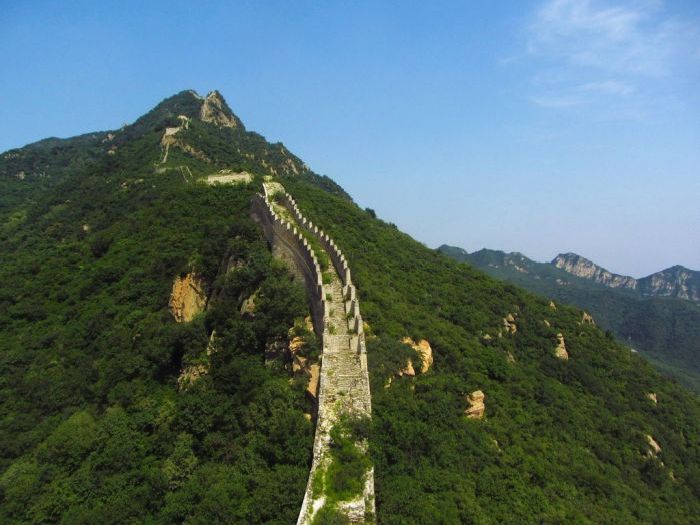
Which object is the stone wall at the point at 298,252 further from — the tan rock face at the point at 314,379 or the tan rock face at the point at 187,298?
the tan rock face at the point at 187,298

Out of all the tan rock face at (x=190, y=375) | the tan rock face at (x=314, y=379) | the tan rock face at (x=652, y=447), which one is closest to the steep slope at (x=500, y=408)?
the tan rock face at (x=652, y=447)

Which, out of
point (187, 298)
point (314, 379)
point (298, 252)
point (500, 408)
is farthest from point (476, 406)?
point (187, 298)

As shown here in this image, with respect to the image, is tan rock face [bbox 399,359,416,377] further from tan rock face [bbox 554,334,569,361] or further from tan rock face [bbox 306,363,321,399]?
tan rock face [bbox 554,334,569,361]

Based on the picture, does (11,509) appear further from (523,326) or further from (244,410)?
(523,326)

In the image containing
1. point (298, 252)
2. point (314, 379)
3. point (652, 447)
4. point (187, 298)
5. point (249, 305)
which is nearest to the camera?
point (314, 379)

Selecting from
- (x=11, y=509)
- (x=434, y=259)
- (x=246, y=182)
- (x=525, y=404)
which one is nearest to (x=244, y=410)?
(x=11, y=509)

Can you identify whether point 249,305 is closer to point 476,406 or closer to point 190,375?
point 190,375
